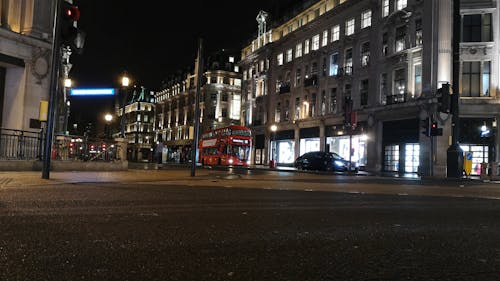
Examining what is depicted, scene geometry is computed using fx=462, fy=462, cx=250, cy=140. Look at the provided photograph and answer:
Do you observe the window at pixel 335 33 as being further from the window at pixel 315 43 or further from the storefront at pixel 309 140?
the storefront at pixel 309 140

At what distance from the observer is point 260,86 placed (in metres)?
63.8

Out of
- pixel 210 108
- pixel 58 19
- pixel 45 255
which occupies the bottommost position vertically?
pixel 45 255

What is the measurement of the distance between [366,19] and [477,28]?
11432 mm

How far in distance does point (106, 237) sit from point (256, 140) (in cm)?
5871

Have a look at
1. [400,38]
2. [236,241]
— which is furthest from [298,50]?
[236,241]

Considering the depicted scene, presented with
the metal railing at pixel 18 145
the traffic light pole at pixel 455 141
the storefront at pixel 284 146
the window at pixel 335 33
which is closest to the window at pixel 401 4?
the window at pixel 335 33

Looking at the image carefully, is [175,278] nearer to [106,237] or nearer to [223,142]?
[106,237]

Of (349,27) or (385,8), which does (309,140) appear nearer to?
(349,27)

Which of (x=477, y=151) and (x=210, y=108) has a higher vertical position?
(x=210, y=108)

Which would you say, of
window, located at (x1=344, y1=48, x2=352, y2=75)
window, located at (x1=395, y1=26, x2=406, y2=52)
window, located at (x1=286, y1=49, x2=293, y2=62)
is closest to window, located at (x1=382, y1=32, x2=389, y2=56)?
window, located at (x1=395, y1=26, x2=406, y2=52)

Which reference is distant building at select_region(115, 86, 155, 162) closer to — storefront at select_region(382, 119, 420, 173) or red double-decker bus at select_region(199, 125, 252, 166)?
red double-decker bus at select_region(199, 125, 252, 166)

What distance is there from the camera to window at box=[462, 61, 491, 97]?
3375cm

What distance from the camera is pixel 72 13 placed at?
11570 mm

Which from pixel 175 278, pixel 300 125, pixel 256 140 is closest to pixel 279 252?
pixel 175 278
